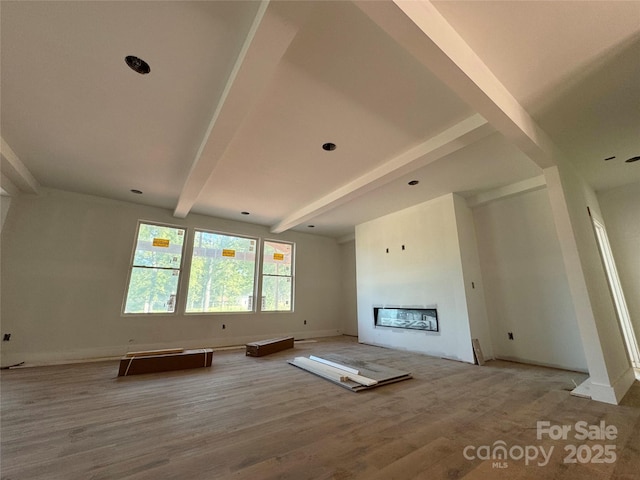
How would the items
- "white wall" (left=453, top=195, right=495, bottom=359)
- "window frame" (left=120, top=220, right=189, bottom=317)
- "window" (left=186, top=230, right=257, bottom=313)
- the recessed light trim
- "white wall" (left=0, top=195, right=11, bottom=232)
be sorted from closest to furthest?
the recessed light trim < "white wall" (left=0, top=195, right=11, bottom=232) < "white wall" (left=453, top=195, right=495, bottom=359) < "window frame" (left=120, top=220, right=189, bottom=317) < "window" (left=186, top=230, right=257, bottom=313)

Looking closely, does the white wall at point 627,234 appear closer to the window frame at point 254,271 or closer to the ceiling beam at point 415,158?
the ceiling beam at point 415,158

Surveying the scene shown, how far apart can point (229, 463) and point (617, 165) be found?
18.9ft

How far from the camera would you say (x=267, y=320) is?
639 centimetres

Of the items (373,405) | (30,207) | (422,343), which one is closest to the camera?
(373,405)

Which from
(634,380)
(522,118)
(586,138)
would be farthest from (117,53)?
(634,380)

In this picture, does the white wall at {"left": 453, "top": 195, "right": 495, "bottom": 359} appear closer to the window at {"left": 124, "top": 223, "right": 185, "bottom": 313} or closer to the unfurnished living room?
the unfurnished living room

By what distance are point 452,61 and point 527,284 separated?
4086 millimetres

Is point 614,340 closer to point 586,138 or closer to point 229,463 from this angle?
point 586,138

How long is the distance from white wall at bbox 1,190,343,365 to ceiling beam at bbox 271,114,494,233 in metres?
3.44

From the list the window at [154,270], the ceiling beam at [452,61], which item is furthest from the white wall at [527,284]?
the window at [154,270]

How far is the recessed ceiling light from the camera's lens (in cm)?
205

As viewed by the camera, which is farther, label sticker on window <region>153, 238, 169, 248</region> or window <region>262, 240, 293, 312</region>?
window <region>262, 240, 293, 312</region>

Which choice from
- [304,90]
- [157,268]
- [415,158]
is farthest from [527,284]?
[157,268]

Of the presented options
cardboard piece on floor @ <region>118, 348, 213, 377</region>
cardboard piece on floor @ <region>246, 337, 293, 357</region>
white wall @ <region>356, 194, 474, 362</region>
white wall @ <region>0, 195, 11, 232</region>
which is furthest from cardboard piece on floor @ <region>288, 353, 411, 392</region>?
white wall @ <region>0, 195, 11, 232</region>
